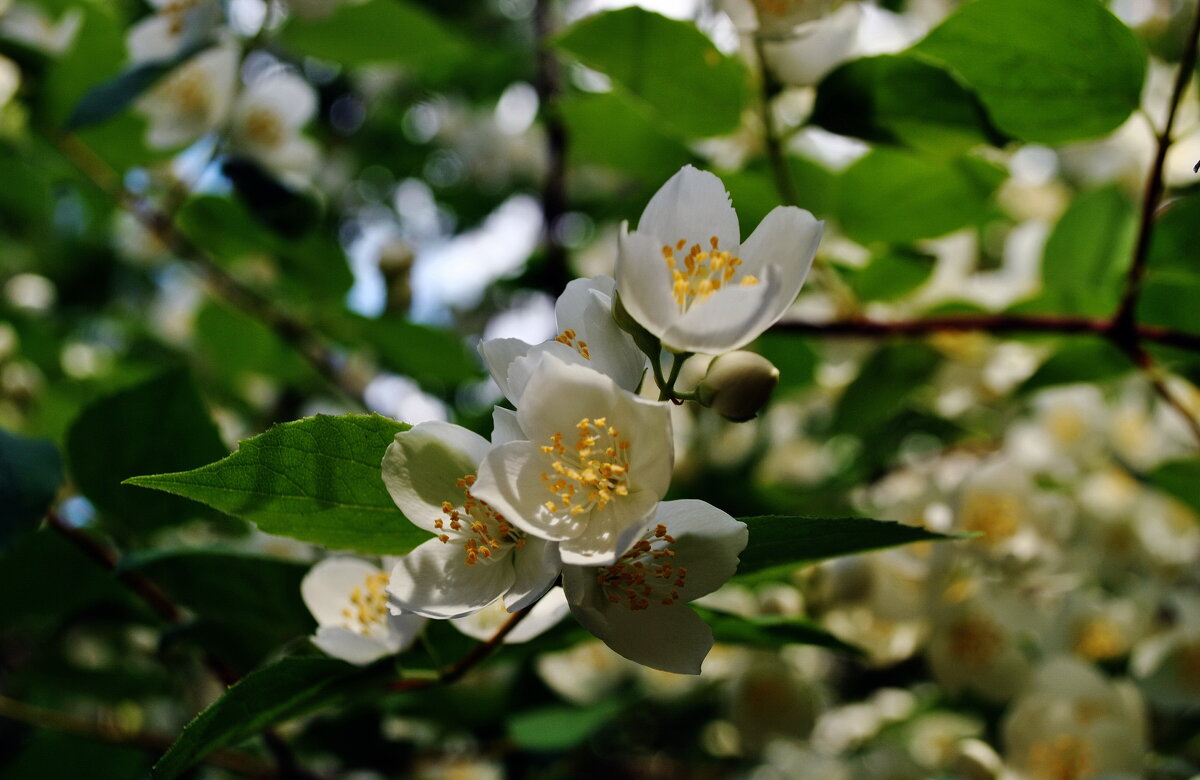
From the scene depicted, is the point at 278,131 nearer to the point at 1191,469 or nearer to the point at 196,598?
the point at 196,598

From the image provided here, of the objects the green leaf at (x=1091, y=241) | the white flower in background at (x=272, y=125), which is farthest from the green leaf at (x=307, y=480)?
the green leaf at (x=1091, y=241)

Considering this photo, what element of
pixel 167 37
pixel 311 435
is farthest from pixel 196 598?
pixel 167 37

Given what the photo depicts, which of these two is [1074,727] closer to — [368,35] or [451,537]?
[451,537]

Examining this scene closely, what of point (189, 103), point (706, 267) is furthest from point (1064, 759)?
point (189, 103)

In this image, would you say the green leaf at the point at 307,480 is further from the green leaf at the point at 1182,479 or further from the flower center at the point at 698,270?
the green leaf at the point at 1182,479

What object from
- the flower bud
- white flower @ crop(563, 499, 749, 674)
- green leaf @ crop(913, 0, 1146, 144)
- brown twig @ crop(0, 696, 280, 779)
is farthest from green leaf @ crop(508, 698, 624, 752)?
green leaf @ crop(913, 0, 1146, 144)

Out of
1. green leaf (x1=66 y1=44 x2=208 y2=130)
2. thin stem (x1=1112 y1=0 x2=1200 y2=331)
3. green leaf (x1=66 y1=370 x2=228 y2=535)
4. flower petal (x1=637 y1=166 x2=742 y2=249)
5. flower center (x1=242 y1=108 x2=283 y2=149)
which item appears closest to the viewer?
flower petal (x1=637 y1=166 x2=742 y2=249)

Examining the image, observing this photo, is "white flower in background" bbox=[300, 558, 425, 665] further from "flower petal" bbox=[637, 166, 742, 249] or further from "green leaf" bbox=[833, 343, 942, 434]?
"green leaf" bbox=[833, 343, 942, 434]
